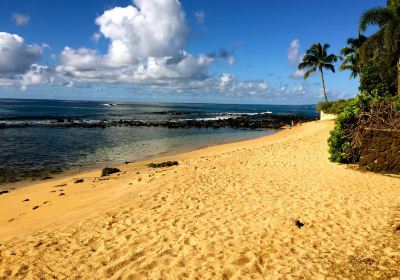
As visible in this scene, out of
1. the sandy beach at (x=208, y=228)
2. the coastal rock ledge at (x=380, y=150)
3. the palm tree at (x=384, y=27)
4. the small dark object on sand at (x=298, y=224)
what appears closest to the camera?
the sandy beach at (x=208, y=228)

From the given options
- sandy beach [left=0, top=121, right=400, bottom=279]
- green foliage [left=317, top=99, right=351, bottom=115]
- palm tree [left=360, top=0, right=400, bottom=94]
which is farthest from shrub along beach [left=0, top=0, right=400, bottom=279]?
green foliage [left=317, top=99, right=351, bottom=115]

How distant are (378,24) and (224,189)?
79.5ft

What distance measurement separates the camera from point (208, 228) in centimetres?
870

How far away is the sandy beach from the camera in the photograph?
6.76m

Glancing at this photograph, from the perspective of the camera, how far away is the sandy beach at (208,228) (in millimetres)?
6762

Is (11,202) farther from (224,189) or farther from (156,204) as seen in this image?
(224,189)

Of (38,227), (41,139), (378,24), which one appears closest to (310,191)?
(38,227)

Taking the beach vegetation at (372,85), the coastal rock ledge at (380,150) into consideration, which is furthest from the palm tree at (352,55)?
the coastal rock ledge at (380,150)

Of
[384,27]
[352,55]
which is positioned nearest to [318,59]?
[352,55]

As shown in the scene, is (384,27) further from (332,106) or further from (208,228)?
(208,228)

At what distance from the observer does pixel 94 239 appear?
26.6 ft

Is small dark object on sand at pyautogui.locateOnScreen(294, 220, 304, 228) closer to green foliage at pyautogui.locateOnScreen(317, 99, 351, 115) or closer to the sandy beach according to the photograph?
the sandy beach

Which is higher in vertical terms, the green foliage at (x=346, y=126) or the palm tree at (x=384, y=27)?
the palm tree at (x=384, y=27)

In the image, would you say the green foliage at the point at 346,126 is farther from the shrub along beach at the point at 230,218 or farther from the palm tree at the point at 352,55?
the palm tree at the point at 352,55
